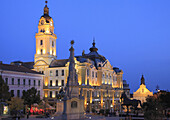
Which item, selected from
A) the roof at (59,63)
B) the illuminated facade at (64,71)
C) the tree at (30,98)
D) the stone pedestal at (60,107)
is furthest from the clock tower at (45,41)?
the stone pedestal at (60,107)

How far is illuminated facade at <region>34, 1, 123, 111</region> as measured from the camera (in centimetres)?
8062

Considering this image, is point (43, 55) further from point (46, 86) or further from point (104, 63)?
point (104, 63)

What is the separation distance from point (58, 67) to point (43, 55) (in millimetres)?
7372

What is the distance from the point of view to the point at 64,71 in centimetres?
8150

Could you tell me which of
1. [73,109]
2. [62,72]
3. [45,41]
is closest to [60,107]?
[73,109]

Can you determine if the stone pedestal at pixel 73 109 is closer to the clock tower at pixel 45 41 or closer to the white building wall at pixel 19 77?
the white building wall at pixel 19 77

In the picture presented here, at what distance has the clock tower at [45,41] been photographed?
8560 cm

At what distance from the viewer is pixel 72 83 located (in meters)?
42.4

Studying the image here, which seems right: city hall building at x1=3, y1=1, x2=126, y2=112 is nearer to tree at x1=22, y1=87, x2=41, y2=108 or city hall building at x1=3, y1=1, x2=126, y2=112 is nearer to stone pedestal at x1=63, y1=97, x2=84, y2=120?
tree at x1=22, y1=87, x2=41, y2=108

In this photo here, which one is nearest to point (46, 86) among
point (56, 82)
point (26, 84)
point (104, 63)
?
point (56, 82)

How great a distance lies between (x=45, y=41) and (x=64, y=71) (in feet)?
41.5

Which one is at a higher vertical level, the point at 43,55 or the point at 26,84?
the point at 43,55

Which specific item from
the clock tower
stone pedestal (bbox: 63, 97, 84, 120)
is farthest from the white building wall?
stone pedestal (bbox: 63, 97, 84, 120)

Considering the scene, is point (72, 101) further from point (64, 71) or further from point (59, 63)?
point (59, 63)
